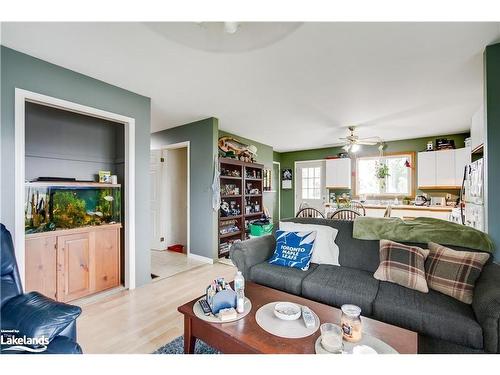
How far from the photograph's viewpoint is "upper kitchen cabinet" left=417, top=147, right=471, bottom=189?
4166 mm

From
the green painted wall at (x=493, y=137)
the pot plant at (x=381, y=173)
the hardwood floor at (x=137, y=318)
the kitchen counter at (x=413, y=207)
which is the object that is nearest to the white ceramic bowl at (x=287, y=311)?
the hardwood floor at (x=137, y=318)

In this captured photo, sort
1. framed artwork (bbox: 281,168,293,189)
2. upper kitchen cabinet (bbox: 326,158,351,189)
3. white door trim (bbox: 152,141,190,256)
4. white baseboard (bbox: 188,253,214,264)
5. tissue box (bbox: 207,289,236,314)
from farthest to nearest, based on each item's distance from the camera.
→ framed artwork (bbox: 281,168,293,189) → upper kitchen cabinet (bbox: 326,158,351,189) → white door trim (bbox: 152,141,190,256) → white baseboard (bbox: 188,253,214,264) → tissue box (bbox: 207,289,236,314)

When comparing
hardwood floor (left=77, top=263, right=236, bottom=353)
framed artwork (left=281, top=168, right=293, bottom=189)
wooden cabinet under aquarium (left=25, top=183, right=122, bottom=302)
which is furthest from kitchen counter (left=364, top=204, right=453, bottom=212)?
wooden cabinet under aquarium (left=25, top=183, right=122, bottom=302)

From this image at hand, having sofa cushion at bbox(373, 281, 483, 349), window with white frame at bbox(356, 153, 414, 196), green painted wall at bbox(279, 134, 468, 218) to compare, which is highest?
green painted wall at bbox(279, 134, 468, 218)

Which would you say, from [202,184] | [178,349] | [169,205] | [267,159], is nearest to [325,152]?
[267,159]

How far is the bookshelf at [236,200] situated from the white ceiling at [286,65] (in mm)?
1131

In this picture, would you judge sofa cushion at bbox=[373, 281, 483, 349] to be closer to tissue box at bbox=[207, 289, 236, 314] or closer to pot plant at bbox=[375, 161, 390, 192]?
tissue box at bbox=[207, 289, 236, 314]

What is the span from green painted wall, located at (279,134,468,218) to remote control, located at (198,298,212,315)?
5.42 metres

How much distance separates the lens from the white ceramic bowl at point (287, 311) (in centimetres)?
129

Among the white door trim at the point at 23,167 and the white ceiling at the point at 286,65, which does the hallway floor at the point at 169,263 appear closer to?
the white door trim at the point at 23,167

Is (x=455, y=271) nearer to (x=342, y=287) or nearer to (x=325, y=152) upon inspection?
(x=342, y=287)

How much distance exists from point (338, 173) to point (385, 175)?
1.03 meters
